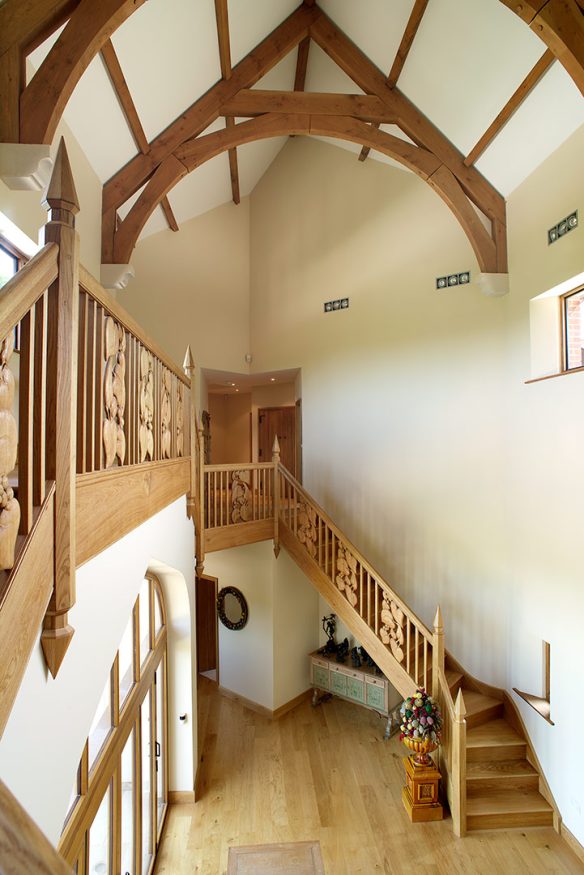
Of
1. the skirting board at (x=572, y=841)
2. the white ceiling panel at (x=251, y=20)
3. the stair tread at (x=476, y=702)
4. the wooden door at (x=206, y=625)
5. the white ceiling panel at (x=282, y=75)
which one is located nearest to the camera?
the skirting board at (x=572, y=841)

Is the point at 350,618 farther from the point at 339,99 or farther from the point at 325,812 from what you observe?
the point at 339,99

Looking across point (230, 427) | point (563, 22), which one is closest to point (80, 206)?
point (563, 22)

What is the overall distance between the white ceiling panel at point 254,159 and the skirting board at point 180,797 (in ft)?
27.2

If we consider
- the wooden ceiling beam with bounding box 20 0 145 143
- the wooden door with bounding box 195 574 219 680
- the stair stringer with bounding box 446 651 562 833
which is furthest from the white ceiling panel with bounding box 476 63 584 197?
the wooden door with bounding box 195 574 219 680

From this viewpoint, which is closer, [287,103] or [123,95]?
[123,95]

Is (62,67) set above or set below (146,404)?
above

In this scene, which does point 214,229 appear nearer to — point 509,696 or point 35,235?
point 35,235

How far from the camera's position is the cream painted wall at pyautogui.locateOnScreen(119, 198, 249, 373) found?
274 inches

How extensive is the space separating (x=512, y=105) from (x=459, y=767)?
20.8 feet

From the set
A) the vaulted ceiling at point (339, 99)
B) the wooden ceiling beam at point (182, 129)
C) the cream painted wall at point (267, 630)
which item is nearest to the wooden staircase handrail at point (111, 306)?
the vaulted ceiling at point (339, 99)

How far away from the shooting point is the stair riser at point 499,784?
469 cm

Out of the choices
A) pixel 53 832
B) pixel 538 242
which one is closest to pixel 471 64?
pixel 538 242

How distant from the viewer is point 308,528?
6.11m

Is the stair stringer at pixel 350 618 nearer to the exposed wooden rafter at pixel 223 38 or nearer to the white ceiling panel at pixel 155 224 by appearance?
the white ceiling panel at pixel 155 224
